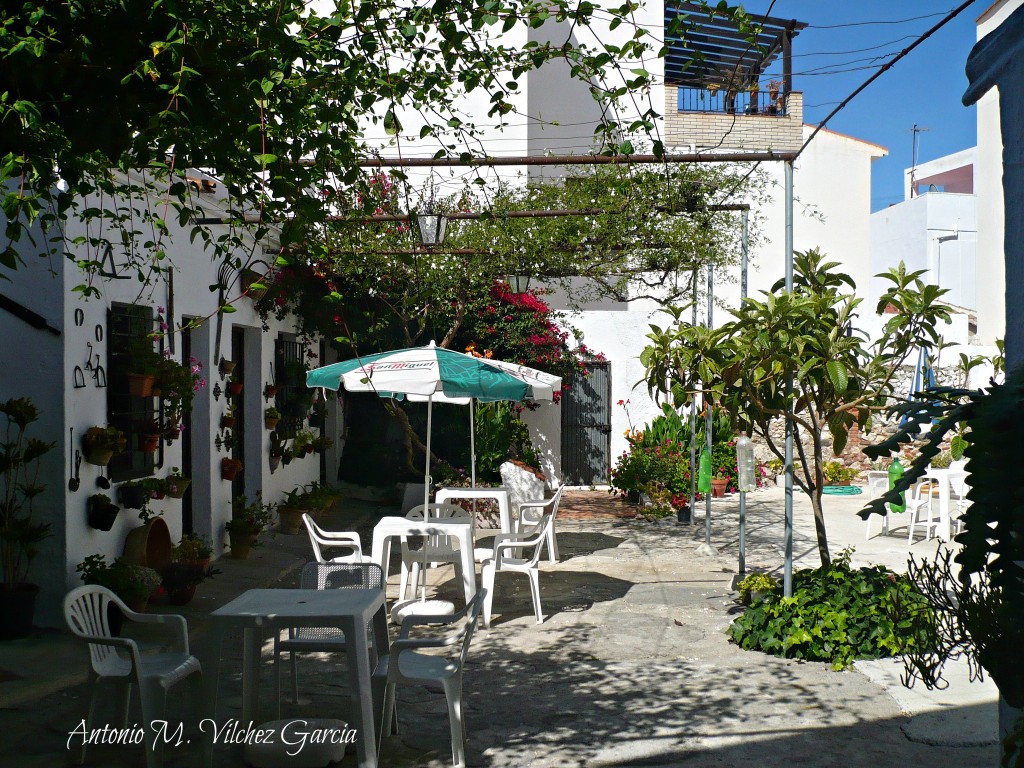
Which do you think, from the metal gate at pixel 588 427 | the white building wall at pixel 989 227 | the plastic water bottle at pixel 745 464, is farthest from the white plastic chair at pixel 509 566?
the white building wall at pixel 989 227

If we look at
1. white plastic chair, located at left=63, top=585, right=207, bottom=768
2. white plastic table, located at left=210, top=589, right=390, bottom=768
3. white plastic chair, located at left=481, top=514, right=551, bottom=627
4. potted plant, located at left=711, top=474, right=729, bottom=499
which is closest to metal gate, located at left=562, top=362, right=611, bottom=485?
potted plant, located at left=711, top=474, right=729, bottom=499

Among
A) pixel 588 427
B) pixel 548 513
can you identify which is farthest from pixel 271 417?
pixel 588 427

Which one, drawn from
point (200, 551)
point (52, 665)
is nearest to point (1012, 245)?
point (52, 665)

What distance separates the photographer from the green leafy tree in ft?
18.2

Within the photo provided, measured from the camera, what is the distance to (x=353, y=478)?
1345 cm

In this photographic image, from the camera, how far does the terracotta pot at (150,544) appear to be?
6.82 meters

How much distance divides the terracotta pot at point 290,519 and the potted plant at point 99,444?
Answer: 4218 mm

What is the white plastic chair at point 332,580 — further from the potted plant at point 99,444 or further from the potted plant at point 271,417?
the potted plant at point 271,417

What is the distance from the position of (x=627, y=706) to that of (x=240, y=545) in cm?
497

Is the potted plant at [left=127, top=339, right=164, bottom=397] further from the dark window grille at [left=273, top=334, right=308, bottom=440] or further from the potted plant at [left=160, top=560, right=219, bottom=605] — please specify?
the dark window grille at [left=273, top=334, right=308, bottom=440]

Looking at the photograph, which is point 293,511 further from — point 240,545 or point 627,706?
point 627,706

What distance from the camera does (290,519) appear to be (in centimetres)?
1059

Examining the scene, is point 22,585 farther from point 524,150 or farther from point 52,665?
point 524,150

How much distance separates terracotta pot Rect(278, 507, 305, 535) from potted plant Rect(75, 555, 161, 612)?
4141 millimetres
